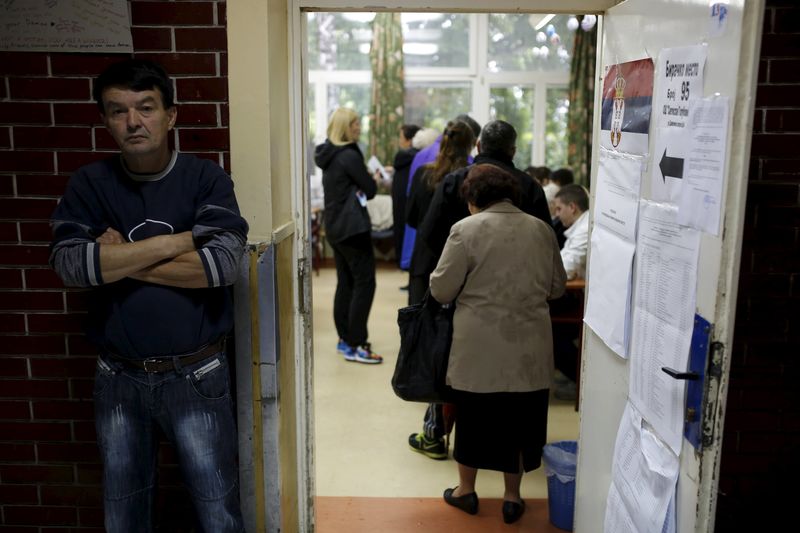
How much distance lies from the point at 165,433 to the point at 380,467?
1.59 metres

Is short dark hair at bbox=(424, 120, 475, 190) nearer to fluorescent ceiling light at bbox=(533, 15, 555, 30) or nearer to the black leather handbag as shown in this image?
the black leather handbag

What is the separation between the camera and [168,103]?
5.96ft

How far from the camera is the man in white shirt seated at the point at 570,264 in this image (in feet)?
12.4

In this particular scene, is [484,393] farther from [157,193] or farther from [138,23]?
[138,23]

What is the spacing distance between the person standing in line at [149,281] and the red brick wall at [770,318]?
1677 mm

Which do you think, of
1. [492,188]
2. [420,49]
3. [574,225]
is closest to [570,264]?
[574,225]

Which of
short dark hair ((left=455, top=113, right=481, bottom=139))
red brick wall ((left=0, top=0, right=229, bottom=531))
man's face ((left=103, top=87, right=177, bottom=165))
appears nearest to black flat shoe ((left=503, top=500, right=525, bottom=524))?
red brick wall ((left=0, top=0, right=229, bottom=531))

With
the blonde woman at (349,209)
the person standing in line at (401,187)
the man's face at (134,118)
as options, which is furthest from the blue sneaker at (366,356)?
the man's face at (134,118)

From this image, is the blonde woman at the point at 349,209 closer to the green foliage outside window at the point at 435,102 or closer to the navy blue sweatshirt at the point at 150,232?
the navy blue sweatshirt at the point at 150,232

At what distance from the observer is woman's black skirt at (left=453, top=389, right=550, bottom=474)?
266 cm

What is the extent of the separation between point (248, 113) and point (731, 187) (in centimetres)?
129

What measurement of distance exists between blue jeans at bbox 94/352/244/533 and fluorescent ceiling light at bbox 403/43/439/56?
6.67m

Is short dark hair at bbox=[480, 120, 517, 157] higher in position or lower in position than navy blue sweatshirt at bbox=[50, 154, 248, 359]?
higher

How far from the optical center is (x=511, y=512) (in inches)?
111
